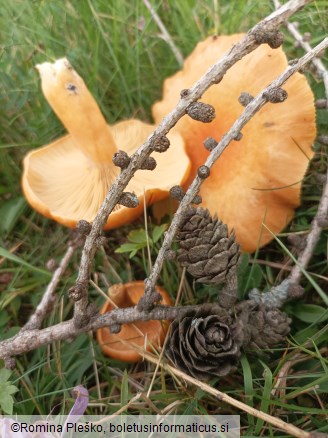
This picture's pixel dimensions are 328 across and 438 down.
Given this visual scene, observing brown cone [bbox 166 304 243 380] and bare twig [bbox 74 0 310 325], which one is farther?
brown cone [bbox 166 304 243 380]

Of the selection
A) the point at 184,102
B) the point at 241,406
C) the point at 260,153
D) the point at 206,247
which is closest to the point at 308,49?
the point at 260,153

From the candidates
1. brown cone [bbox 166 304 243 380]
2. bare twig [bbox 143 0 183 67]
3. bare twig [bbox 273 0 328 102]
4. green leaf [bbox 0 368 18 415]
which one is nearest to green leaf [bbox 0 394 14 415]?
green leaf [bbox 0 368 18 415]

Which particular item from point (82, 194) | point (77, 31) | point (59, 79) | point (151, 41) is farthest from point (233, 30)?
point (82, 194)

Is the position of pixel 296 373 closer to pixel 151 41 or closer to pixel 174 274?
pixel 174 274

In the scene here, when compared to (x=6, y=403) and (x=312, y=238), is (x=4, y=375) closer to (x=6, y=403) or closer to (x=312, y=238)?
(x=6, y=403)

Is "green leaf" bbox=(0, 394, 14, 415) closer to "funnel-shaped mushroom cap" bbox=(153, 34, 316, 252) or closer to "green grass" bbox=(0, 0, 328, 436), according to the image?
"green grass" bbox=(0, 0, 328, 436)

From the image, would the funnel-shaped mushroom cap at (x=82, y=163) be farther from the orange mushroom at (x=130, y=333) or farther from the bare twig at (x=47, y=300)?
the orange mushroom at (x=130, y=333)

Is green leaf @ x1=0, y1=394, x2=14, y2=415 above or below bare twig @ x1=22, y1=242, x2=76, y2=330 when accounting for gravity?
below
